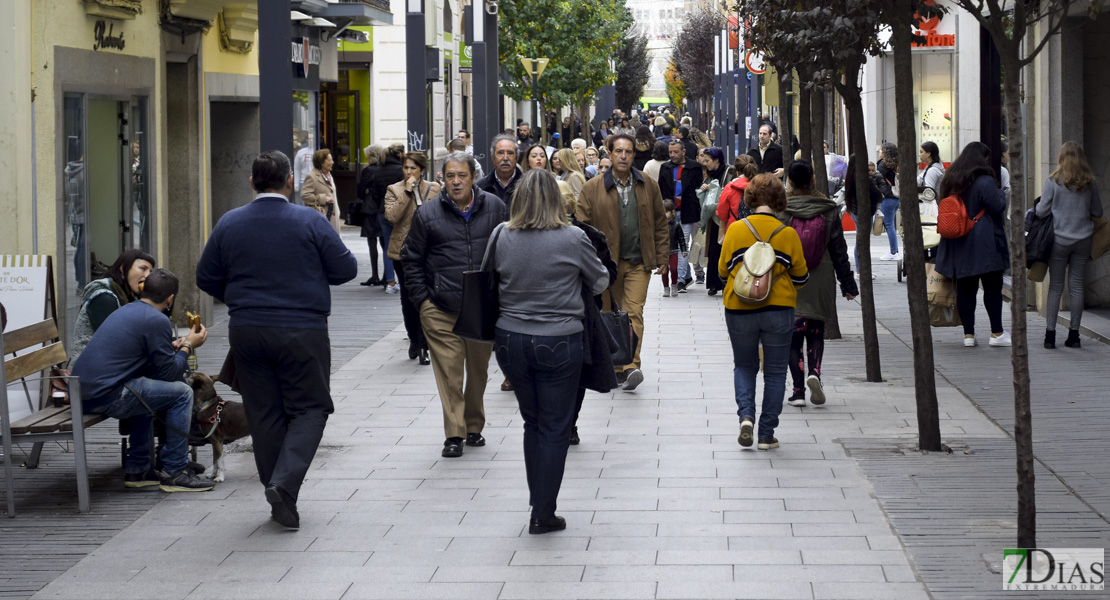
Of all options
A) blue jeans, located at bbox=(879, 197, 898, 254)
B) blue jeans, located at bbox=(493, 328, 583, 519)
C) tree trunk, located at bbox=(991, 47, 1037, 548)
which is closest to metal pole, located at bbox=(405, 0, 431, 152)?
blue jeans, located at bbox=(879, 197, 898, 254)

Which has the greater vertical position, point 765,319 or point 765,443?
point 765,319

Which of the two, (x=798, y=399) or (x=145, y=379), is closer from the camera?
(x=145, y=379)

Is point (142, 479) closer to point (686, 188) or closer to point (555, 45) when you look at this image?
point (686, 188)

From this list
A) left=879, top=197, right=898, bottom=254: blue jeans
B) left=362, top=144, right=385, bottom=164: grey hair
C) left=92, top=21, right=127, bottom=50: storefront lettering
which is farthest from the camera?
left=879, top=197, right=898, bottom=254: blue jeans

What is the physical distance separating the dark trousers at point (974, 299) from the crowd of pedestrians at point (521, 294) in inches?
0.8

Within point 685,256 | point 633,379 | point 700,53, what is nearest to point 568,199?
point 633,379

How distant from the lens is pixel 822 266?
10.4m

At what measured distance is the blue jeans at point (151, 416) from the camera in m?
7.72

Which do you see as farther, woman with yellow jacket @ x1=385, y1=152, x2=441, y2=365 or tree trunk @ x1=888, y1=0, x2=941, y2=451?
woman with yellow jacket @ x1=385, y1=152, x2=441, y2=365

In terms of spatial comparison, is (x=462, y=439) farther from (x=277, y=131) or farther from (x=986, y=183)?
(x=986, y=183)

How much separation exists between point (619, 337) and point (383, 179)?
39.4 feet

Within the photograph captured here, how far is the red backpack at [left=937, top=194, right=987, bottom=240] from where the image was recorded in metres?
12.9

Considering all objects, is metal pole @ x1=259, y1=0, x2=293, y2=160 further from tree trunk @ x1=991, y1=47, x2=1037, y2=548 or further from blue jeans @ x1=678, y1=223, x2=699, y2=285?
blue jeans @ x1=678, y1=223, x2=699, y2=285

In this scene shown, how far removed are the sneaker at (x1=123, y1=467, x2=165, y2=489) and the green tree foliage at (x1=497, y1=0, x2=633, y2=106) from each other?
37.5m
